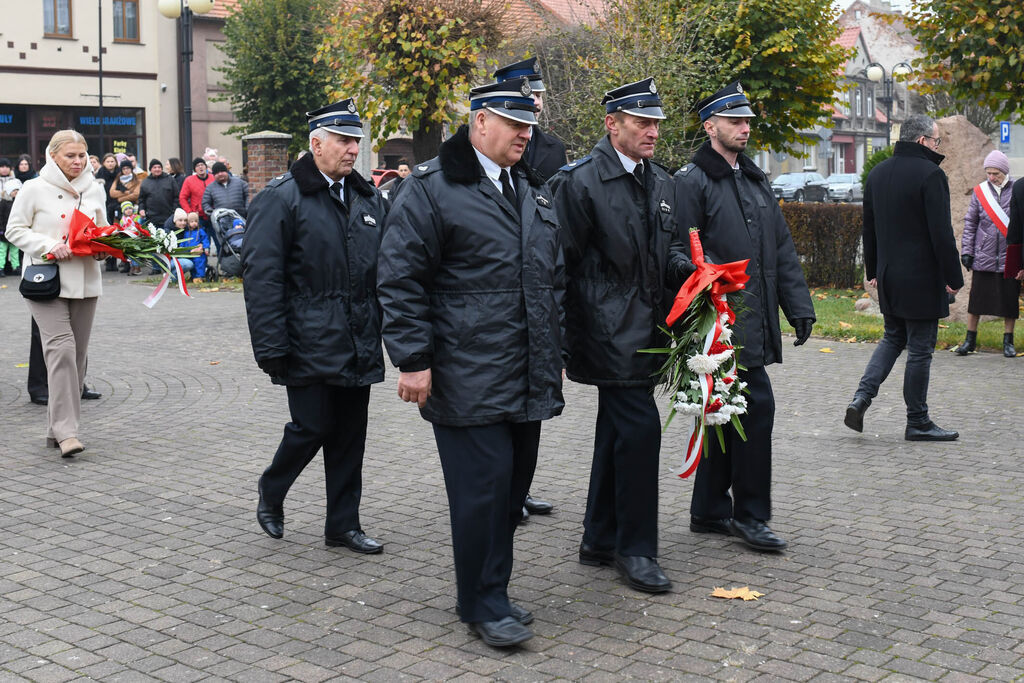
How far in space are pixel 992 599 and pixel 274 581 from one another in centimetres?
297

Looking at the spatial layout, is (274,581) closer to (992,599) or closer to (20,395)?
(992,599)

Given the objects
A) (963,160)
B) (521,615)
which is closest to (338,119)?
(521,615)

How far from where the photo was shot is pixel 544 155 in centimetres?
614

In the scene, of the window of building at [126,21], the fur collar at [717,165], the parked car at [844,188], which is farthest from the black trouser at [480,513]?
the parked car at [844,188]

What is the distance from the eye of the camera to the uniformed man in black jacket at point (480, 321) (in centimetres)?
453

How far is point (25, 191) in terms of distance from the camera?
7.90m

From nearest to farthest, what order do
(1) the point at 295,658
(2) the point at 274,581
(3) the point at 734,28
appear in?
(1) the point at 295,658 < (2) the point at 274,581 < (3) the point at 734,28

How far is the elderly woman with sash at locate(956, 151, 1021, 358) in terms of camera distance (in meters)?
11.6

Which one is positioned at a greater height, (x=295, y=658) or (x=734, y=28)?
(x=734, y=28)

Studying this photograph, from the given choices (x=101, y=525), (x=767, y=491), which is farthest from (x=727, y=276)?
(x=101, y=525)

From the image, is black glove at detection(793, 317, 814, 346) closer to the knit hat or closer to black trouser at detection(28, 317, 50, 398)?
black trouser at detection(28, 317, 50, 398)

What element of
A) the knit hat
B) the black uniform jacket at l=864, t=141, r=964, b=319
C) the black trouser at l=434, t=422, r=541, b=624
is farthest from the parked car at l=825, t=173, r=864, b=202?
the black trouser at l=434, t=422, r=541, b=624

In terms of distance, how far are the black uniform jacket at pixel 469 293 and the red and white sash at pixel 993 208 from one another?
8327 mm

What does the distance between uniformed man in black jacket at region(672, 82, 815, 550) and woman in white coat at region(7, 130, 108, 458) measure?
415cm
